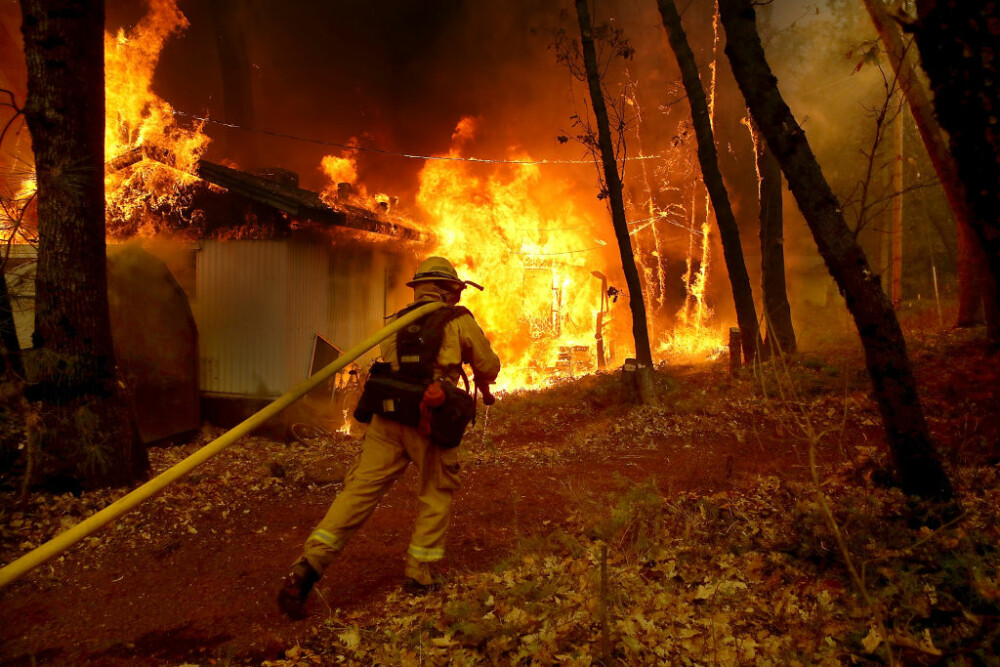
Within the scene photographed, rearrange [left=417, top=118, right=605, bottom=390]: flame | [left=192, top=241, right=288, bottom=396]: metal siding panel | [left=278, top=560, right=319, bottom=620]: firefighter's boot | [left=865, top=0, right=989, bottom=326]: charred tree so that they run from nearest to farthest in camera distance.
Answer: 1. [left=278, top=560, right=319, bottom=620]: firefighter's boot
2. [left=865, top=0, right=989, bottom=326]: charred tree
3. [left=192, top=241, right=288, bottom=396]: metal siding panel
4. [left=417, top=118, right=605, bottom=390]: flame

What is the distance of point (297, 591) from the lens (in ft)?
11.4

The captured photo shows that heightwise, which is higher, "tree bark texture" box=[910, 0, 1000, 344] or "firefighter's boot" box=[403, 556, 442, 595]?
"tree bark texture" box=[910, 0, 1000, 344]

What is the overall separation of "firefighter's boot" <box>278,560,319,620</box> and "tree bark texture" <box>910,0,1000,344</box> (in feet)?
12.3

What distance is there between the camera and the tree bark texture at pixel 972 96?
6.79ft

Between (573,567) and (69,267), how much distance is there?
5.73 m

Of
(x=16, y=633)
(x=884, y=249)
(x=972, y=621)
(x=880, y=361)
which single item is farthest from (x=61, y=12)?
(x=884, y=249)

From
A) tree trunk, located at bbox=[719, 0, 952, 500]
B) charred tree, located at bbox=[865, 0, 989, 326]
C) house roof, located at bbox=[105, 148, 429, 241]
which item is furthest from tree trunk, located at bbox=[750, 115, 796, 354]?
house roof, located at bbox=[105, 148, 429, 241]

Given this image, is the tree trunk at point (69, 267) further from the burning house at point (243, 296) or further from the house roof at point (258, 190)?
the house roof at point (258, 190)

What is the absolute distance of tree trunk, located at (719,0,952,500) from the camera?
386cm

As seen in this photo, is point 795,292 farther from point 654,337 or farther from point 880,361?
point 880,361

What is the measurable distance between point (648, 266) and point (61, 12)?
24159 millimetres

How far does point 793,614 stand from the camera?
2.99 metres

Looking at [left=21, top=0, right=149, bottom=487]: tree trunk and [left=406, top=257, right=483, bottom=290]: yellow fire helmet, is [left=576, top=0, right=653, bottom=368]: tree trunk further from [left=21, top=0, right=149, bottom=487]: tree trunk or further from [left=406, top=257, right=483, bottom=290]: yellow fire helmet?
[left=21, top=0, right=149, bottom=487]: tree trunk

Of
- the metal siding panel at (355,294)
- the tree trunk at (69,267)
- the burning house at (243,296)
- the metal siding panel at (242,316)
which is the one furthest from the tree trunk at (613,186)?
the tree trunk at (69,267)
